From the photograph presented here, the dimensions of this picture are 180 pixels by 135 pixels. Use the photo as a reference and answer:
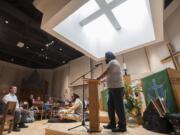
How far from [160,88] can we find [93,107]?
131 centimetres

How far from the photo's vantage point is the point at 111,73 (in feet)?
6.95

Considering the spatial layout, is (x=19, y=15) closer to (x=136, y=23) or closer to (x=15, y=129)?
(x=15, y=129)

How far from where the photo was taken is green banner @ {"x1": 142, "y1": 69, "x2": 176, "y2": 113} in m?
2.18

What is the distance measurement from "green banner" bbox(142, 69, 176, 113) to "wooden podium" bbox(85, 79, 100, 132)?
3.96ft

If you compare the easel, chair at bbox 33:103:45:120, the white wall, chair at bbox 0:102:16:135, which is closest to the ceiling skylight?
the easel

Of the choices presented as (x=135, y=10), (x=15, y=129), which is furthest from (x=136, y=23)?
(x=15, y=129)

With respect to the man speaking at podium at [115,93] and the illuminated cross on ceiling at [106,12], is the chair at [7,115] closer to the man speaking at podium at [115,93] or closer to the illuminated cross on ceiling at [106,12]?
the man speaking at podium at [115,93]

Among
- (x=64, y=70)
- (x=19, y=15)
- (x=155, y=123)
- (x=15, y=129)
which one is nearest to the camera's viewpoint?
(x=155, y=123)

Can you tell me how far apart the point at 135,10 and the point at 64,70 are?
609 cm

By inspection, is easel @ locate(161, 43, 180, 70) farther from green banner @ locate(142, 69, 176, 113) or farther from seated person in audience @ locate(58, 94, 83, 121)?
seated person in audience @ locate(58, 94, 83, 121)

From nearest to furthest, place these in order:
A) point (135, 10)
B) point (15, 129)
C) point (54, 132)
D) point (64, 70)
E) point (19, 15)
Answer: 1. point (54, 132)
2. point (15, 129)
3. point (135, 10)
4. point (19, 15)
5. point (64, 70)

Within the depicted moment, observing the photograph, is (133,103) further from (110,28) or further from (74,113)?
(110,28)

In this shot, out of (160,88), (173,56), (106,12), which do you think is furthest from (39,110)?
(173,56)

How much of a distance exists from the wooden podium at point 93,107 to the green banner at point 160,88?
3.96 feet
